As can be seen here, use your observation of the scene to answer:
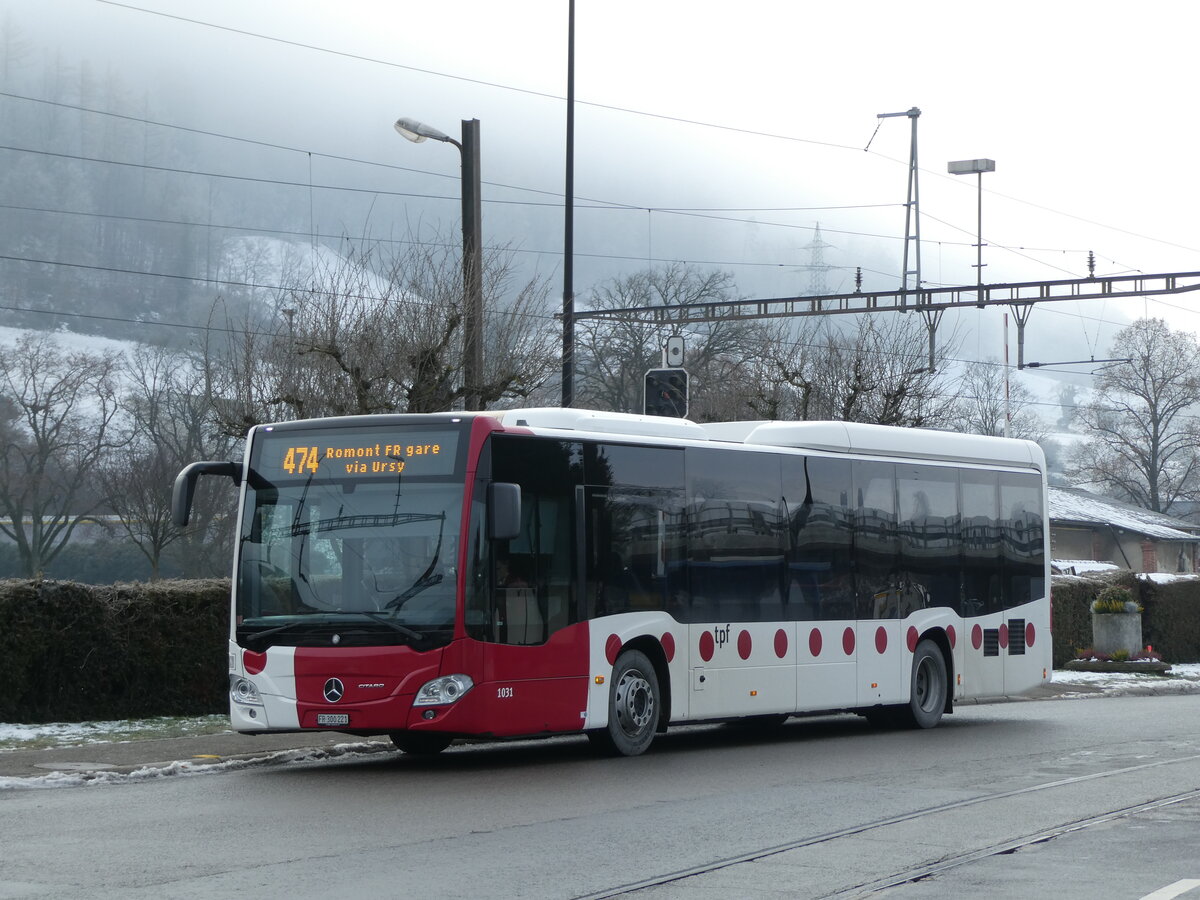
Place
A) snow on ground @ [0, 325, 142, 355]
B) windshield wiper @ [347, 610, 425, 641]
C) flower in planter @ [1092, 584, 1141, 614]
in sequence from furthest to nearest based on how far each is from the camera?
snow on ground @ [0, 325, 142, 355]
flower in planter @ [1092, 584, 1141, 614]
windshield wiper @ [347, 610, 425, 641]

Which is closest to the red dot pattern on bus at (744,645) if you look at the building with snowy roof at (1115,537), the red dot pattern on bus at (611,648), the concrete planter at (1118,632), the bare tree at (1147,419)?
the red dot pattern on bus at (611,648)

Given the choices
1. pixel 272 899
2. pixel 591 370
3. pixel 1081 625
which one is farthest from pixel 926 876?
pixel 591 370

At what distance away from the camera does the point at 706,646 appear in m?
16.0

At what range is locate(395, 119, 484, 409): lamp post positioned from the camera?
76.9ft

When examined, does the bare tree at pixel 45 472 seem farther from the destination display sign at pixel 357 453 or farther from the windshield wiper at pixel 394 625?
the windshield wiper at pixel 394 625

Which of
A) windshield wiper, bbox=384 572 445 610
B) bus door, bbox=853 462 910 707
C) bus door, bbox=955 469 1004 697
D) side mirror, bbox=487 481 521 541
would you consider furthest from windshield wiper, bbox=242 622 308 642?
bus door, bbox=955 469 1004 697

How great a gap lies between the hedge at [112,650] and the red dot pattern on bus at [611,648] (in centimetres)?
589

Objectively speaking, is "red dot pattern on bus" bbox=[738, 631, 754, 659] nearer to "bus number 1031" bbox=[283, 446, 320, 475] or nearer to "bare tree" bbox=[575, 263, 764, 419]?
"bus number 1031" bbox=[283, 446, 320, 475]

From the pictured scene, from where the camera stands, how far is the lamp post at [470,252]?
2345 centimetres

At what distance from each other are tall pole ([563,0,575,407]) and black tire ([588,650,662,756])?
1024 centimetres

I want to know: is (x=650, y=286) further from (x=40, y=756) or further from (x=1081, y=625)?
(x=40, y=756)

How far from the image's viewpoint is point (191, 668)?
1891cm

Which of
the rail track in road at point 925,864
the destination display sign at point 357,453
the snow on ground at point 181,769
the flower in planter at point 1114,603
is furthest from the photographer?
the flower in planter at point 1114,603

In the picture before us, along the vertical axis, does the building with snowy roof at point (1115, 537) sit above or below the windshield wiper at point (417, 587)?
above
